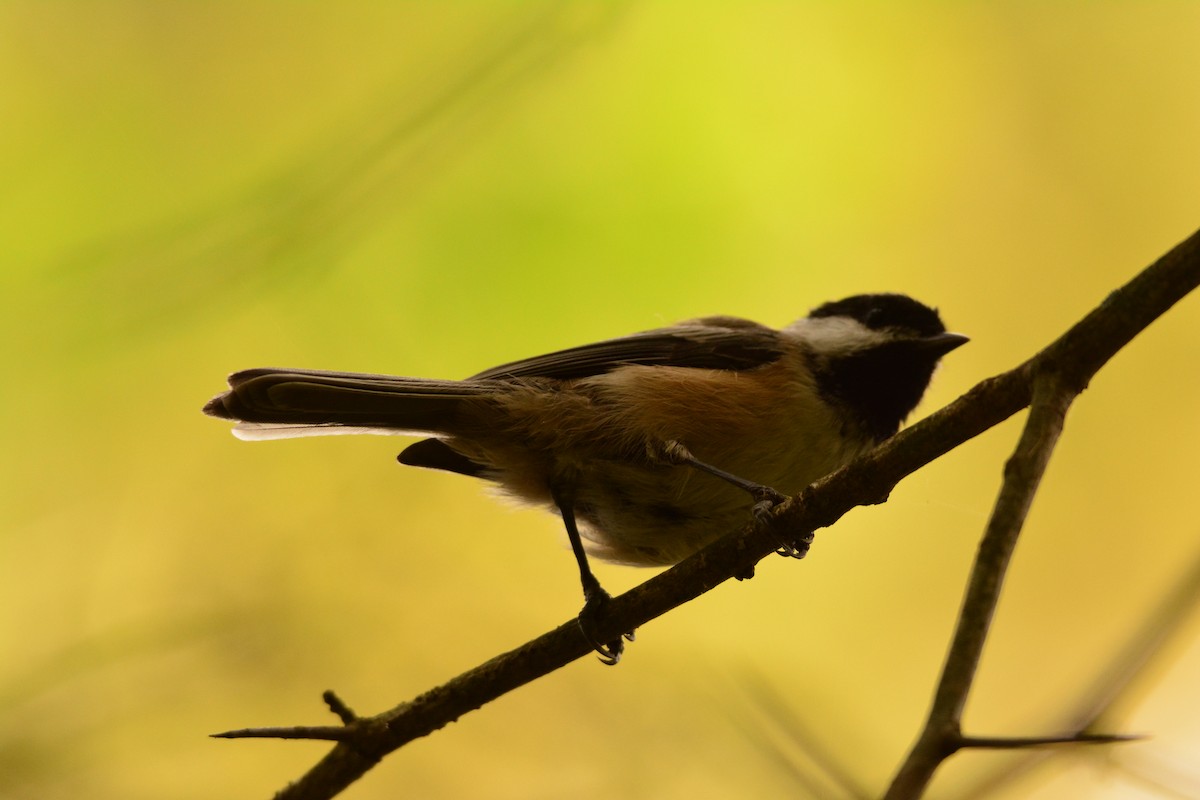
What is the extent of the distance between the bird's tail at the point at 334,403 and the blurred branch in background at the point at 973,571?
93 centimetres

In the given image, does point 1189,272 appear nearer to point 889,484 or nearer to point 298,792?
point 889,484

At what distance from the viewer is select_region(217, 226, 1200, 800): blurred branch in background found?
1409 mm

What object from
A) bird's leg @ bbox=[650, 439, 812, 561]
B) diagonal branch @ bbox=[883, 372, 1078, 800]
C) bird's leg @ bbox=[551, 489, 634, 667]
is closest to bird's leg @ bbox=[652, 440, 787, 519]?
bird's leg @ bbox=[650, 439, 812, 561]

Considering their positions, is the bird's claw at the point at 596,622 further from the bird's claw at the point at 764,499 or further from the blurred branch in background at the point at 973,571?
the bird's claw at the point at 764,499

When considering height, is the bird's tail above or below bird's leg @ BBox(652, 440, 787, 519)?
above

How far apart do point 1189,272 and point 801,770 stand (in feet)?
3.74

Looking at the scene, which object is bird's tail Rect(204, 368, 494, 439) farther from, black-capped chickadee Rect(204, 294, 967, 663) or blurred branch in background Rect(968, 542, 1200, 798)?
blurred branch in background Rect(968, 542, 1200, 798)

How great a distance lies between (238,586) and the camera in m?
3.74

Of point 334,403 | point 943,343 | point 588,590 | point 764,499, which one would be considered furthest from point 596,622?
point 943,343

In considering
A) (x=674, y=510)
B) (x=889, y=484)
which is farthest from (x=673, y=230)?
(x=889, y=484)

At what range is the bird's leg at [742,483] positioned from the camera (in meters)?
2.66

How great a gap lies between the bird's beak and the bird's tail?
1.43 metres

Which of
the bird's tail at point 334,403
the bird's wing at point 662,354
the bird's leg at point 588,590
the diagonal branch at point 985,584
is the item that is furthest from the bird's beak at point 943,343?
the diagonal branch at point 985,584

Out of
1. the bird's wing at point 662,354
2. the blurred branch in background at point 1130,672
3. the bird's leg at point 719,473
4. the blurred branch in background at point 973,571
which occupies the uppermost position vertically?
the bird's wing at point 662,354
